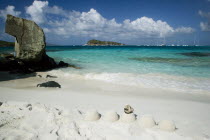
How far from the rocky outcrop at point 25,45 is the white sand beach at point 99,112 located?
15.6 ft

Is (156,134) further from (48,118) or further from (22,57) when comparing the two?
(22,57)

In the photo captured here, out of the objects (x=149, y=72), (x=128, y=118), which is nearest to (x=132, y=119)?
(x=128, y=118)

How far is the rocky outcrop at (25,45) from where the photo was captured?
31.7 feet

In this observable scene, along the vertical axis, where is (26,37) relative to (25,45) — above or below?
above

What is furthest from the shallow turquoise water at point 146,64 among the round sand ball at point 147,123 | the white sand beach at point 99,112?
the round sand ball at point 147,123

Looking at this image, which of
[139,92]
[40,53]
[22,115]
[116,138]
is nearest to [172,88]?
[139,92]

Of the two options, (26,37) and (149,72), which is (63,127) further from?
(26,37)

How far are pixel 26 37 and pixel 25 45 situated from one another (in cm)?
51

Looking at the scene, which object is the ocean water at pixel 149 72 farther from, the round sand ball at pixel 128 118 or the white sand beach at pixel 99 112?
the round sand ball at pixel 128 118

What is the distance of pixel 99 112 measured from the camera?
4062 millimetres

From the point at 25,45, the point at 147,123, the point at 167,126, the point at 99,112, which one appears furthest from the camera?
the point at 25,45

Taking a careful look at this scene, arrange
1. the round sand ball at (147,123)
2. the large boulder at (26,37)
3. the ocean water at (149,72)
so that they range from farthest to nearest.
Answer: the large boulder at (26,37)
the ocean water at (149,72)
the round sand ball at (147,123)

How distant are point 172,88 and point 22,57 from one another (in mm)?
8766

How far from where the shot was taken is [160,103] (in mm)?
4812
